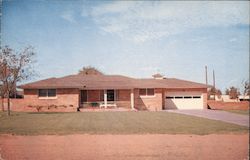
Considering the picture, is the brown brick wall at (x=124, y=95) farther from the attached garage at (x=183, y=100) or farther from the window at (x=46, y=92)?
the window at (x=46, y=92)

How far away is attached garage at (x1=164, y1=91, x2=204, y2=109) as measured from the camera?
35.0m

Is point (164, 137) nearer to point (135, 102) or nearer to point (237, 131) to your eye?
point (237, 131)

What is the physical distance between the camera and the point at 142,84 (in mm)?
34344

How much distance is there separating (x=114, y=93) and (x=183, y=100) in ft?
26.9

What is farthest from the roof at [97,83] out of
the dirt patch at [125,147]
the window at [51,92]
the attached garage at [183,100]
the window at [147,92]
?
the dirt patch at [125,147]

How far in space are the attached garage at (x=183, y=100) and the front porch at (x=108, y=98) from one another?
4.53 meters

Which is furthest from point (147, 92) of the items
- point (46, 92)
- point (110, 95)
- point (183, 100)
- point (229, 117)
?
point (229, 117)

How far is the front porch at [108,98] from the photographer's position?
A: 1304 inches

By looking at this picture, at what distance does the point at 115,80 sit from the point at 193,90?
9.44m

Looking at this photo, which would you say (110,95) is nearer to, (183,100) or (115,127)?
(183,100)

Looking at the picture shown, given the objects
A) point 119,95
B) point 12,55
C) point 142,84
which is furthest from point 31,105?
point 142,84

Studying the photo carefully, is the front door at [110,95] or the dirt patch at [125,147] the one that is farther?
the front door at [110,95]

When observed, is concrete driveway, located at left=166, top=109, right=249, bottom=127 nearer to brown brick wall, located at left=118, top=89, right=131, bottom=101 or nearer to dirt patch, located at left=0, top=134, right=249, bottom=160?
dirt patch, located at left=0, top=134, right=249, bottom=160

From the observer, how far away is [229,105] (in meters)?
35.1
